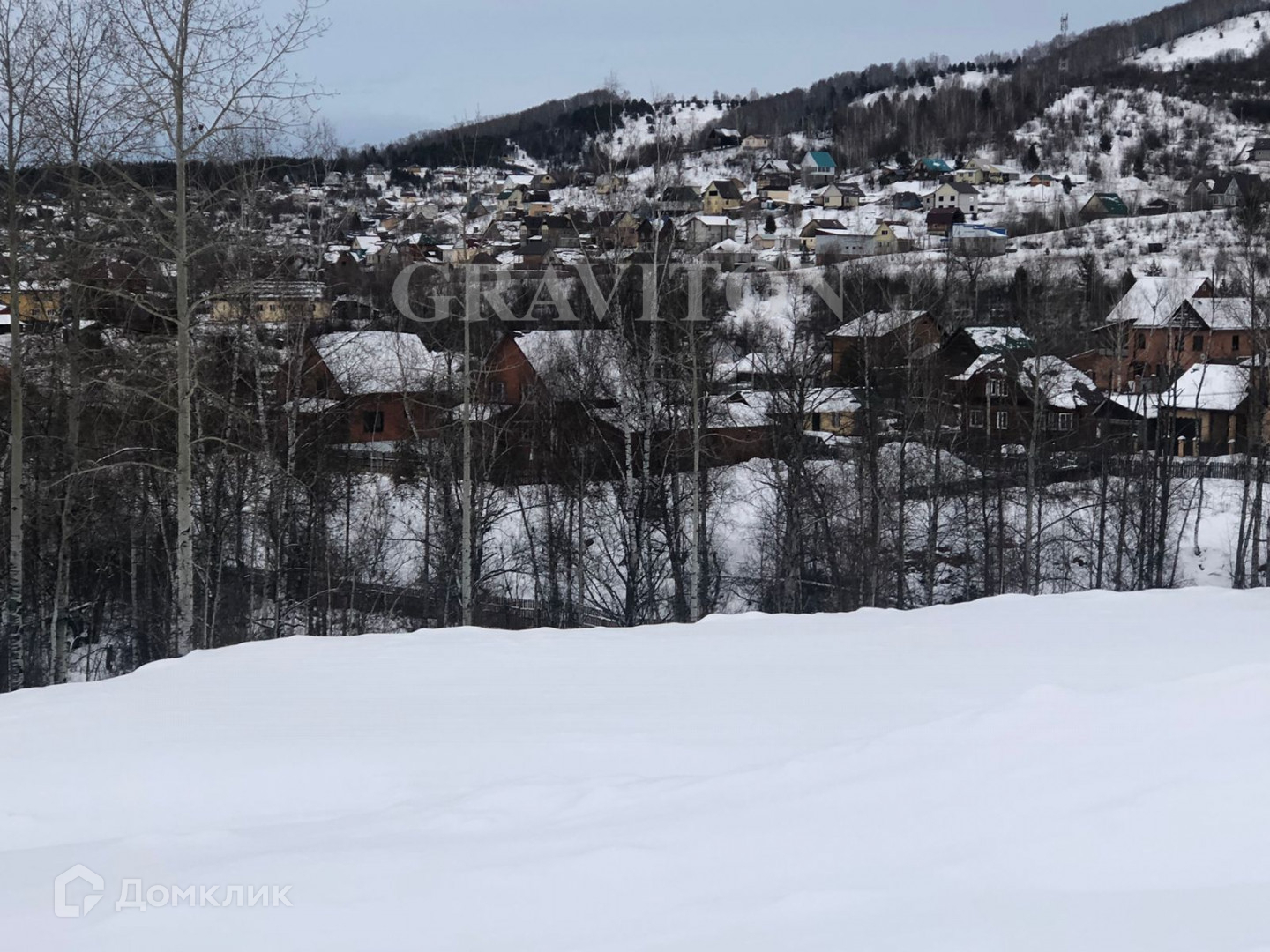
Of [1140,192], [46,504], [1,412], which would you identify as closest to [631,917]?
[46,504]

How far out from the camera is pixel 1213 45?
153625 millimetres

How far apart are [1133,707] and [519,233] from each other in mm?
29295

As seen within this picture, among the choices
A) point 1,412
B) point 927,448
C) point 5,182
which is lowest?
point 927,448

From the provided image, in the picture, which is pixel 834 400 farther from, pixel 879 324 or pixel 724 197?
pixel 724 197

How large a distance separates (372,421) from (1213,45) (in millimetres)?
168203

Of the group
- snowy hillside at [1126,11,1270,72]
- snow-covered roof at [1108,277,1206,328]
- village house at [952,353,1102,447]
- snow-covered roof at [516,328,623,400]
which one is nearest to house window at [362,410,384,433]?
snow-covered roof at [516,328,623,400]

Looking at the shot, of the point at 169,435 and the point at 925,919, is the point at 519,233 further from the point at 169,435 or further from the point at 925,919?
the point at 925,919

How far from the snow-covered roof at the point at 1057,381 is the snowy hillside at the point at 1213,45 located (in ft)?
450

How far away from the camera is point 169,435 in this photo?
1691cm

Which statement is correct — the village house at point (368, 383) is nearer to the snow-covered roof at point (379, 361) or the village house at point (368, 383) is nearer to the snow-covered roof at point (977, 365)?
the snow-covered roof at point (379, 361)

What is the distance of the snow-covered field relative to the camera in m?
3.31

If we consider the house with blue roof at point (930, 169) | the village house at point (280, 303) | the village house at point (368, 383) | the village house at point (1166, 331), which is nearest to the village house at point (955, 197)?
the house with blue roof at point (930, 169)

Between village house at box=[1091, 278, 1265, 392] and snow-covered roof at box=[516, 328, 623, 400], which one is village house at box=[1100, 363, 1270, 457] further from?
snow-covered roof at box=[516, 328, 623, 400]

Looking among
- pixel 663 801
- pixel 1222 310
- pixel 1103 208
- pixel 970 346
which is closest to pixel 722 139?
pixel 1103 208
